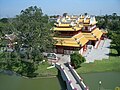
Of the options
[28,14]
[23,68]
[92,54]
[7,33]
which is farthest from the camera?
[92,54]

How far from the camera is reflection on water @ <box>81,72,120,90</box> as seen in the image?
10.4m

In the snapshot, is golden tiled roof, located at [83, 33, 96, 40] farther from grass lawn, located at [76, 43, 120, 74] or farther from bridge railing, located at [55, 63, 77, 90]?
bridge railing, located at [55, 63, 77, 90]

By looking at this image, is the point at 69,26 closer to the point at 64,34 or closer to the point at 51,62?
the point at 64,34

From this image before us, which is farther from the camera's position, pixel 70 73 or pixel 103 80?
pixel 103 80

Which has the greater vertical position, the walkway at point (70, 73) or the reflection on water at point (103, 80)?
the walkway at point (70, 73)

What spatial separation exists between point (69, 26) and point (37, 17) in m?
3.23

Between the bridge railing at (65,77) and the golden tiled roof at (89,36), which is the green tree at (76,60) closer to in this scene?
the bridge railing at (65,77)

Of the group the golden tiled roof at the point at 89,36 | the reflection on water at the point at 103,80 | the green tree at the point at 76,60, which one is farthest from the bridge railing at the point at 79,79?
the golden tiled roof at the point at 89,36

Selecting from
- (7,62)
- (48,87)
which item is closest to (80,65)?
(48,87)

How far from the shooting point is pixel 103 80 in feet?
37.2

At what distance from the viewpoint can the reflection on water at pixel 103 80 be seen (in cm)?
1035

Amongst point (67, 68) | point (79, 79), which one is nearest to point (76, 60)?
point (67, 68)

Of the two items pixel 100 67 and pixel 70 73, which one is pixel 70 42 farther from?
pixel 70 73

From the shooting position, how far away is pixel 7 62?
12.8 meters
